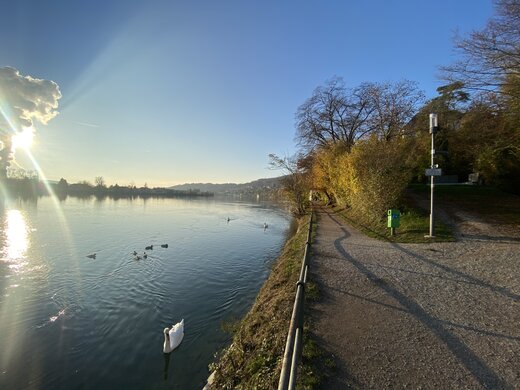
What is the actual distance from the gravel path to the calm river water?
10.4 feet

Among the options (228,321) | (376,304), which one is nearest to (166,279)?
(228,321)

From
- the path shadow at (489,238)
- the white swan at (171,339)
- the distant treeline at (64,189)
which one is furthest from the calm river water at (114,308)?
the distant treeline at (64,189)

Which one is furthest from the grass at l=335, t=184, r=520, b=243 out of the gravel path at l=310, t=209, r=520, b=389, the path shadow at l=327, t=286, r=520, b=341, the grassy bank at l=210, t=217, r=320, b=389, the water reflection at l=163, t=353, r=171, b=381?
the water reflection at l=163, t=353, r=171, b=381

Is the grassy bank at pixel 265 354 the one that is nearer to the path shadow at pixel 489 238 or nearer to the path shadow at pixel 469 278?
the path shadow at pixel 469 278

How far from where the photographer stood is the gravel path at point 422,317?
371 centimetres

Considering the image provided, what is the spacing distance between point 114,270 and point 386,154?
15.0 metres

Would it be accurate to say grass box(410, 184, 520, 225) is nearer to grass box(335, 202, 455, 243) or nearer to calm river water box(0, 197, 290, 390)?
grass box(335, 202, 455, 243)

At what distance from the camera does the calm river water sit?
20.4ft

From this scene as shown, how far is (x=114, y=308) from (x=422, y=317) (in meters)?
8.77

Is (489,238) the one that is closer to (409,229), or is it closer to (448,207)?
(409,229)

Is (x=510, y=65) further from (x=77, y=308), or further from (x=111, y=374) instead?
(x=77, y=308)

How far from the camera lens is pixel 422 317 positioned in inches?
205

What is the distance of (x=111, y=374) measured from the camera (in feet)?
20.2

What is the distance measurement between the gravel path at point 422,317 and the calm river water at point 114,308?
10.4ft
